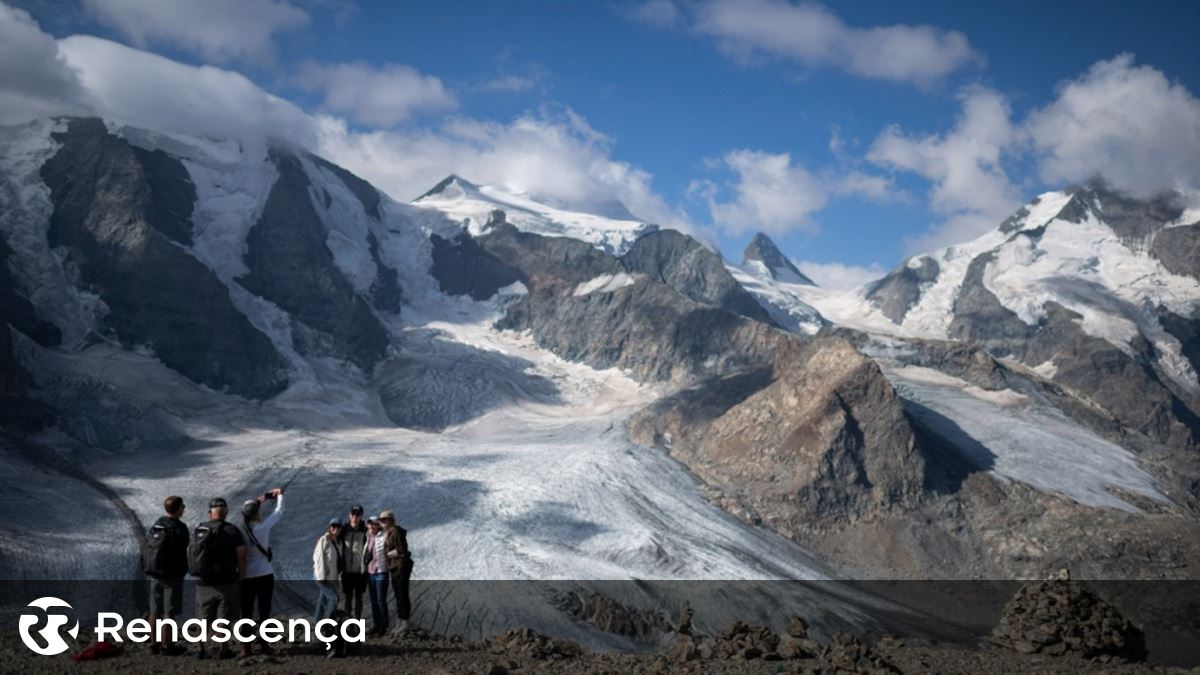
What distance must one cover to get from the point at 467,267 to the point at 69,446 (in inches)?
4675

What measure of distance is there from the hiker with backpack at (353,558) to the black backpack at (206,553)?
2892 millimetres

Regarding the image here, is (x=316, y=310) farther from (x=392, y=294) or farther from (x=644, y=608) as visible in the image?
(x=644, y=608)

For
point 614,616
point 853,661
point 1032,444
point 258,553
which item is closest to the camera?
point 258,553

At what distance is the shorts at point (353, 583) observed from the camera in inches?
699

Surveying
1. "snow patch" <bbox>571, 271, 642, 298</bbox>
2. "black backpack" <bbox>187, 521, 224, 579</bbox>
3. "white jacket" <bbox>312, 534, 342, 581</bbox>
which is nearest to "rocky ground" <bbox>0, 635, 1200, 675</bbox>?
"white jacket" <bbox>312, 534, 342, 581</bbox>

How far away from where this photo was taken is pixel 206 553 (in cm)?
1500

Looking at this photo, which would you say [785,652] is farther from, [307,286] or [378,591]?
[307,286]

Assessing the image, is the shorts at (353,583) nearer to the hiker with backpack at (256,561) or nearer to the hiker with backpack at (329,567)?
the hiker with backpack at (329,567)

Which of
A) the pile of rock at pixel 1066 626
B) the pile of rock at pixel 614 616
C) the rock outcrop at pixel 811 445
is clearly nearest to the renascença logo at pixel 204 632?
the pile of rock at pixel 1066 626

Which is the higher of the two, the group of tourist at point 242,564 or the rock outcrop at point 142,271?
the rock outcrop at point 142,271

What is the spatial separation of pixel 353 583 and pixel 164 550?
3.96 m

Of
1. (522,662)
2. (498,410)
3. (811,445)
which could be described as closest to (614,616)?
(522,662)

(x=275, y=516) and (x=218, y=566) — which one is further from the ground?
(x=275, y=516)

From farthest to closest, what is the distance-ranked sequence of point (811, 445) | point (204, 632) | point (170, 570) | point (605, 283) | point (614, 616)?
point (605, 283)
point (811, 445)
point (614, 616)
point (204, 632)
point (170, 570)
